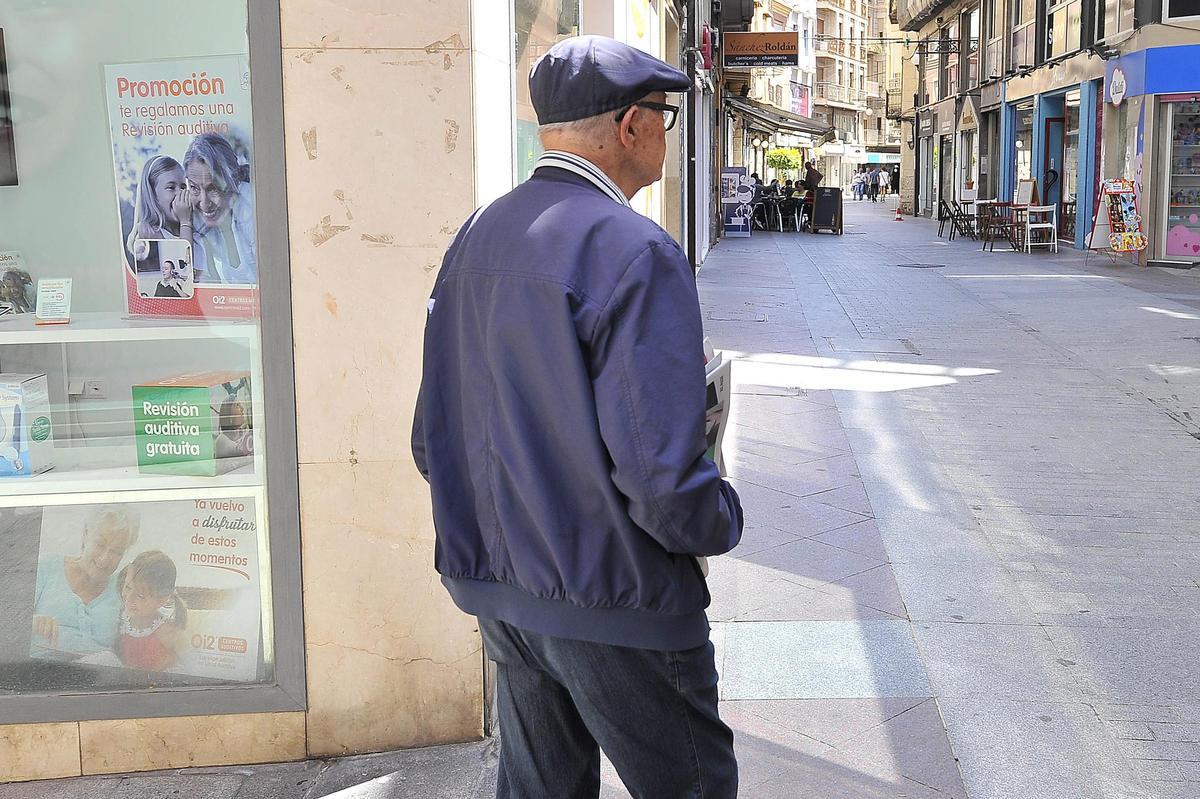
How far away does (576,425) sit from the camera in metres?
1.83

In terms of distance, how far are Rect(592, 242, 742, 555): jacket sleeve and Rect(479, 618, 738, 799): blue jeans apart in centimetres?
26

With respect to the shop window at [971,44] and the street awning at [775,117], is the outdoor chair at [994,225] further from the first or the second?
the shop window at [971,44]

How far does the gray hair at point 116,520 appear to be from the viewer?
330 centimetres

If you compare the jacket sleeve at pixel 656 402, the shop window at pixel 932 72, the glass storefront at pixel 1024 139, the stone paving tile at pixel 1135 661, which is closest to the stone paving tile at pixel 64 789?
the jacket sleeve at pixel 656 402

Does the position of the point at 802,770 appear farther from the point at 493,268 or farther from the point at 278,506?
the point at 493,268

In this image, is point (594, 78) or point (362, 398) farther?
point (362, 398)

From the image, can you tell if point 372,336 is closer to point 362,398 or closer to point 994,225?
point 362,398

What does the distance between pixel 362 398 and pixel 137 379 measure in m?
0.62

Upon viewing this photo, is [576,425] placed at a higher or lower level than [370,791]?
higher

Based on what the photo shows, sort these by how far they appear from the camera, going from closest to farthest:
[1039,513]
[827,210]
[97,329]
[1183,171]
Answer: [97,329] → [1039,513] → [1183,171] → [827,210]

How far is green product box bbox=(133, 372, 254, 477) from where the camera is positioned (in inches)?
127

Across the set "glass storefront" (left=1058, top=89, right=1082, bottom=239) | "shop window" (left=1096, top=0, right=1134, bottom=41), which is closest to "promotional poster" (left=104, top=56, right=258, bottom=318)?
"shop window" (left=1096, top=0, right=1134, bottom=41)

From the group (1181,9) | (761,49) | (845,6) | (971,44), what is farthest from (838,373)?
(845,6)

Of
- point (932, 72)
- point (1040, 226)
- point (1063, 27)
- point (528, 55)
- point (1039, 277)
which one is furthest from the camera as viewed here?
point (932, 72)
